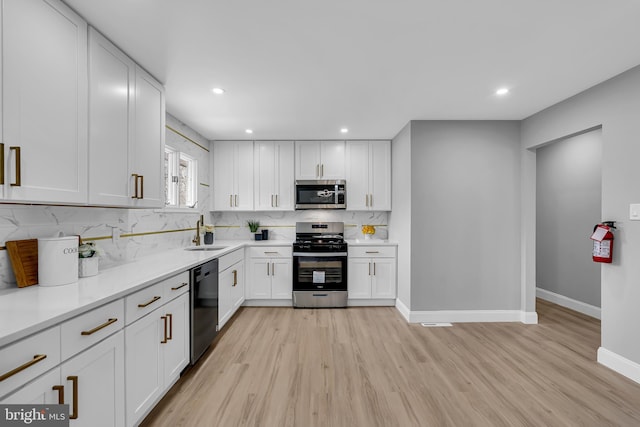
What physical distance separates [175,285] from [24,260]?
0.83 m

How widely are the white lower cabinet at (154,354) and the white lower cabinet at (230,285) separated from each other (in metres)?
0.79

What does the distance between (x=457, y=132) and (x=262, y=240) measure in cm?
310

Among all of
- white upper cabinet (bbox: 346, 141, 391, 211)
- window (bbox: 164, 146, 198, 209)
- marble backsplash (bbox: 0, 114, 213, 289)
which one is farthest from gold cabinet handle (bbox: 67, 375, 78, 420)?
white upper cabinet (bbox: 346, 141, 391, 211)

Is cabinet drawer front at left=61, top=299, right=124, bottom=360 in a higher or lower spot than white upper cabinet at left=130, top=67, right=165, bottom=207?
lower

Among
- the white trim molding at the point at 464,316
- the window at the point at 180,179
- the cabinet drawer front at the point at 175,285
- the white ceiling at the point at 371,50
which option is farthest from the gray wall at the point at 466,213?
the window at the point at 180,179

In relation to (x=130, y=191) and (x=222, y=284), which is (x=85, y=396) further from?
(x=222, y=284)

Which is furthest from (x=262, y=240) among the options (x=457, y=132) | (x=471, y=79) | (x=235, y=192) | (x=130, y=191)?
(x=471, y=79)

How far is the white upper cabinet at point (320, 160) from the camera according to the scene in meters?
4.33

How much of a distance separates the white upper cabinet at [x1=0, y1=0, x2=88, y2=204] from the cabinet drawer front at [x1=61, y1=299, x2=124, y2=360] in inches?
23.8

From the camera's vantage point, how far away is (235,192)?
4.36 m

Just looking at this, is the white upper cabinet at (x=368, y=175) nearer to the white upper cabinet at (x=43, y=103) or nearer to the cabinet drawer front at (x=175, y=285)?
the cabinet drawer front at (x=175, y=285)

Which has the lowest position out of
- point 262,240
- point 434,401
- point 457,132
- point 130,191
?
point 434,401

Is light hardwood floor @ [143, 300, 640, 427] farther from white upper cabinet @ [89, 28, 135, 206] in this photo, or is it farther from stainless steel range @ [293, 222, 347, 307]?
white upper cabinet @ [89, 28, 135, 206]

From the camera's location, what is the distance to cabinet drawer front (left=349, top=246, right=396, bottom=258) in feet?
13.2
